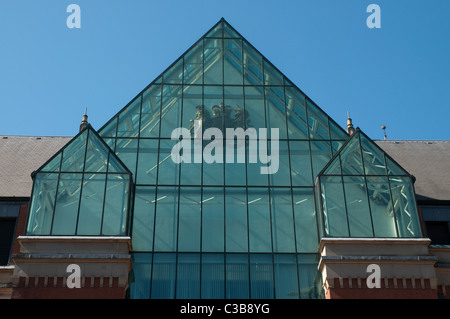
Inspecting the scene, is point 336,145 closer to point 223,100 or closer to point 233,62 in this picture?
point 223,100

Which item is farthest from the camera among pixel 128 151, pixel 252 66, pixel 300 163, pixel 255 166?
pixel 252 66

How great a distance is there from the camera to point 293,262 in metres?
23.4

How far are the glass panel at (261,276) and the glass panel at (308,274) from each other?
1065mm

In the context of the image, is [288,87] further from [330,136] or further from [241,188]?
[241,188]

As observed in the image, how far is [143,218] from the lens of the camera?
24.1 m

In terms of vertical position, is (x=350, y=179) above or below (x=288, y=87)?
below

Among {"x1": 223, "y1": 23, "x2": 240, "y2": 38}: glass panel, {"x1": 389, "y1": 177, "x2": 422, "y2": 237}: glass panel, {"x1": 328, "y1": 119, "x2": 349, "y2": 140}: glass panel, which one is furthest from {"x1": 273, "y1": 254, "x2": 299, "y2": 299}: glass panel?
{"x1": 223, "y1": 23, "x2": 240, "y2": 38}: glass panel

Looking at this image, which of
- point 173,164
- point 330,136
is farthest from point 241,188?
point 330,136

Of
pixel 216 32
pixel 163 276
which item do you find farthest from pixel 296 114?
pixel 163 276

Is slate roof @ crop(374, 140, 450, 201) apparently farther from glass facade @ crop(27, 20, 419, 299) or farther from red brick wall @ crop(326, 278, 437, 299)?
red brick wall @ crop(326, 278, 437, 299)

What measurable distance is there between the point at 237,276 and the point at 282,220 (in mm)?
2810

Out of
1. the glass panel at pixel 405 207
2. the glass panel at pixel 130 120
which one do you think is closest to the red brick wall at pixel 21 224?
the glass panel at pixel 130 120

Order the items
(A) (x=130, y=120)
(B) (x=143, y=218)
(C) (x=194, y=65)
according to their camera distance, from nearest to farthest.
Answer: (B) (x=143, y=218) → (A) (x=130, y=120) → (C) (x=194, y=65)

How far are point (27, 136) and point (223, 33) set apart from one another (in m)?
11.0
